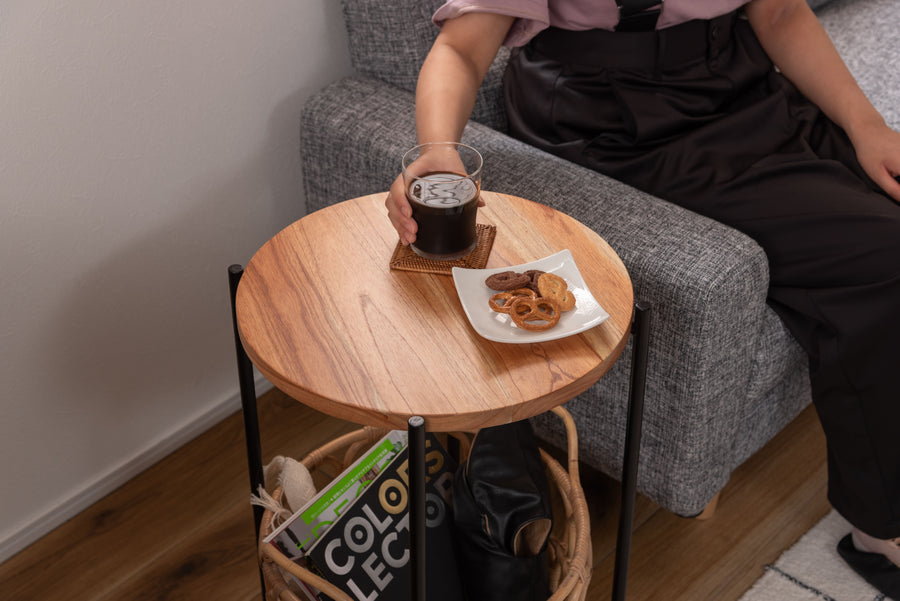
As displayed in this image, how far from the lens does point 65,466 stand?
138 centimetres

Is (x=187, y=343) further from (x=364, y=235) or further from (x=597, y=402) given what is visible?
(x=597, y=402)

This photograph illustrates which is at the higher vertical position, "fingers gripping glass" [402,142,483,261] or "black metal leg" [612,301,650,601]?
"fingers gripping glass" [402,142,483,261]

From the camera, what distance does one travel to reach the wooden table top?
0.79 metres

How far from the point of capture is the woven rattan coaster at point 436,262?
3.15ft

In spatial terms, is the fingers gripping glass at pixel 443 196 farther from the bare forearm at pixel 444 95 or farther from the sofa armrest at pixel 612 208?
the sofa armrest at pixel 612 208

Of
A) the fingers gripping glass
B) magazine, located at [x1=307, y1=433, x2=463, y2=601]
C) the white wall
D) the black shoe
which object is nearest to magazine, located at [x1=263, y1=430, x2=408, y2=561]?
magazine, located at [x1=307, y1=433, x2=463, y2=601]

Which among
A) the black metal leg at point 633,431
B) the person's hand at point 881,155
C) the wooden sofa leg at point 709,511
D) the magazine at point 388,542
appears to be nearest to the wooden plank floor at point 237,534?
the wooden sofa leg at point 709,511

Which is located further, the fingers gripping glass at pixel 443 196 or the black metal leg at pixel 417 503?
the fingers gripping glass at pixel 443 196

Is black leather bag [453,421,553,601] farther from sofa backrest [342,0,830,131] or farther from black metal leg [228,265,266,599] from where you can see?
sofa backrest [342,0,830,131]

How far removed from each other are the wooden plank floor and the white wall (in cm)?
6

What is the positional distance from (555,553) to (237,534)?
568mm

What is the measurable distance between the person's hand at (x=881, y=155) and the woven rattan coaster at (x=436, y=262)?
66cm

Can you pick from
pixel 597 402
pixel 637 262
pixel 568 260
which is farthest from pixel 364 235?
pixel 597 402

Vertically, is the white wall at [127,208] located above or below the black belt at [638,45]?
below
